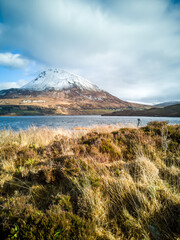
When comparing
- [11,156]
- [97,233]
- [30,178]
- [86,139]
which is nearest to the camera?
[97,233]

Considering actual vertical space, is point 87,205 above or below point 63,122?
above

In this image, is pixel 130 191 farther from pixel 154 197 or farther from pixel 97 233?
pixel 97 233

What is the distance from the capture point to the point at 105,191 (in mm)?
3047

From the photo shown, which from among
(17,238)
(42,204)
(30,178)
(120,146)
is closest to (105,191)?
(42,204)

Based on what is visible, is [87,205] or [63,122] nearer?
[87,205]

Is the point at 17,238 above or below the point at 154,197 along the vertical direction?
below

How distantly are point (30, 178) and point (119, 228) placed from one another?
2.99 metres

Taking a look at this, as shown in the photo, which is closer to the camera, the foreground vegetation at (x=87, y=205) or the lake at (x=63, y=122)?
the foreground vegetation at (x=87, y=205)

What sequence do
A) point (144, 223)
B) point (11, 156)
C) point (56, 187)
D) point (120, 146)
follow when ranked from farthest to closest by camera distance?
point (120, 146) < point (11, 156) < point (56, 187) < point (144, 223)

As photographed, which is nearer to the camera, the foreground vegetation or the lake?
the foreground vegetation

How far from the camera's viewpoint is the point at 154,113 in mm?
82000

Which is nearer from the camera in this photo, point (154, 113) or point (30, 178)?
point (30, 178)

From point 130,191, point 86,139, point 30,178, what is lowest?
point 30,178

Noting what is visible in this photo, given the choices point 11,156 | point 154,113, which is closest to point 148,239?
point 11,156
